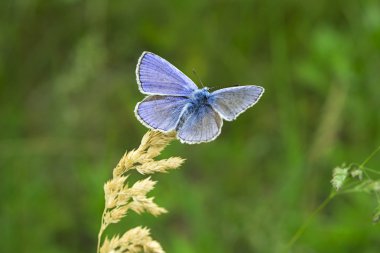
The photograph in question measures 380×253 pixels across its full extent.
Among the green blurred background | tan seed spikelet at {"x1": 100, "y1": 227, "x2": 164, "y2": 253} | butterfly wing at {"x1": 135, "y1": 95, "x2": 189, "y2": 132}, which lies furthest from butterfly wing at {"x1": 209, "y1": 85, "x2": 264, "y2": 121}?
the green blurred background

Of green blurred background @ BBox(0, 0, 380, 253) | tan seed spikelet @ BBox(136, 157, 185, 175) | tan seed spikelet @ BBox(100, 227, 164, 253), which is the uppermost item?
green blurred background @ BBox(0, 0, 380, 253)

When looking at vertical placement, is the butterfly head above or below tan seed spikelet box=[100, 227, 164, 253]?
above

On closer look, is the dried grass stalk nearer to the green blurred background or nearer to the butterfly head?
the butterfly head

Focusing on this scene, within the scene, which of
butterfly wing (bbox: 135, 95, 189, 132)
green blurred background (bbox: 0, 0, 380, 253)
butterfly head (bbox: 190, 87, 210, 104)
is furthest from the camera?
green blurred background (bbox: 0, 0, 380, 253)

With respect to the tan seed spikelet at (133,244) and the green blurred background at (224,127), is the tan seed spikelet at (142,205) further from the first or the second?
the green blurred background at (224,127)

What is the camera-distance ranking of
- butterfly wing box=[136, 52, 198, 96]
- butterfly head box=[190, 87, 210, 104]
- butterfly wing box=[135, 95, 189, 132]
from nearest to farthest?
butterfly wing box=[135, 95, 189, 132]
butterfly wing box=[136, 52, 198, 96]
butterfly head box=[190, 87, 210, 104]

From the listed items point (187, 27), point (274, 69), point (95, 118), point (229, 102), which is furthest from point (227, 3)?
point (229, 102)

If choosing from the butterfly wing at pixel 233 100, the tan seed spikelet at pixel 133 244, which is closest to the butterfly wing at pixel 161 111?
the butterfly wing at pixel 233 100
